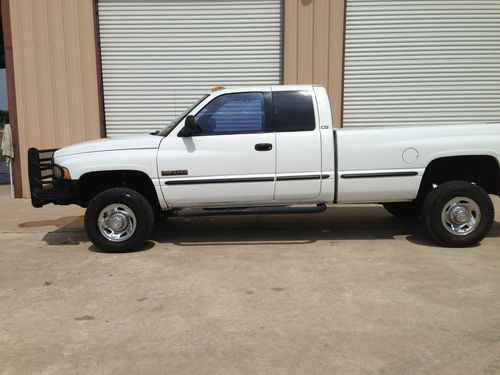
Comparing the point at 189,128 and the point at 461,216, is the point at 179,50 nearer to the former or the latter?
the point at 189,128

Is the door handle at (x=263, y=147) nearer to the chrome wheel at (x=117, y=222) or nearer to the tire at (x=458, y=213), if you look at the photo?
the chrome wheel at (x=117, y=222)

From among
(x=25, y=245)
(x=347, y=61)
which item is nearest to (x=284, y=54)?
(x=347, y=61)

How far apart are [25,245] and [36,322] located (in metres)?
2.91

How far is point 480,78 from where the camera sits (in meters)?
10.6

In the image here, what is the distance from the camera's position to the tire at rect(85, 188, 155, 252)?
5.97m

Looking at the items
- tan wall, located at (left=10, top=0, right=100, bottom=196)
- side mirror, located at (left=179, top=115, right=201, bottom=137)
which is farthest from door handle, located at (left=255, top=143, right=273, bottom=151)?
tan wall, located at (left=10, top=0, right=100, bottom=196)

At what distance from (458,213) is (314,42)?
540cm

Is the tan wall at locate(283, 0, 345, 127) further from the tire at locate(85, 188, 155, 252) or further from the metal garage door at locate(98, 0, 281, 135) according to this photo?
the tire at locate(85, 188, 155, 252)

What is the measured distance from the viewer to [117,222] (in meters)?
6.05

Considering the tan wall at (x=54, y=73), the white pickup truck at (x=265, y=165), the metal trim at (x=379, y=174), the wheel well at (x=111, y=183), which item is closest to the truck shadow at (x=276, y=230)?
the white pickup truck at (x=265, y=165)

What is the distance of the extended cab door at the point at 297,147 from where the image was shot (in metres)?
5.98

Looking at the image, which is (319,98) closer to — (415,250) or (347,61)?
(415,250)

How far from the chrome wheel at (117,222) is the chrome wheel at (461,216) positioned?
150 inches

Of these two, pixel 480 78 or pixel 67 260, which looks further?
pixel 480 78
